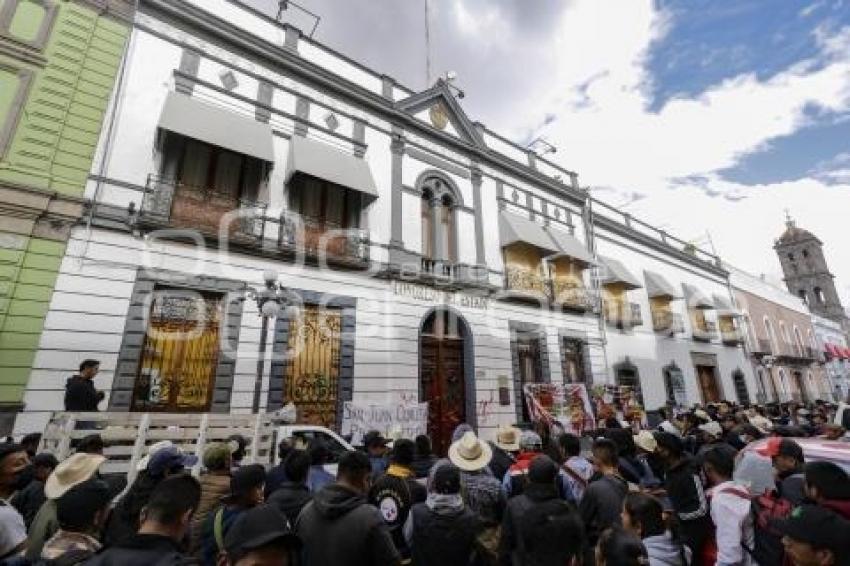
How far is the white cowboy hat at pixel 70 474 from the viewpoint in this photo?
8.89 ft

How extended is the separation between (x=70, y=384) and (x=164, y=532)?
242 inches

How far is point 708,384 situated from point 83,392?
25879mm

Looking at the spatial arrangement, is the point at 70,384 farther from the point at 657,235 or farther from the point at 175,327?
the point at 657,235

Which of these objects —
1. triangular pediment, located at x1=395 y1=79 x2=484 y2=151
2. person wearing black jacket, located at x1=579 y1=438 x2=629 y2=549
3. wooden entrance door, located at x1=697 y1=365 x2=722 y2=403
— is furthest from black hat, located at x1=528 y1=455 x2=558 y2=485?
wooden entrance door, located at x1=697 y1=365 x2=722 y2=403

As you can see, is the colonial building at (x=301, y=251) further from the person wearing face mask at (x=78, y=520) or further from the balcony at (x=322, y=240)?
the person wearing face mask at (x=78, y=520)

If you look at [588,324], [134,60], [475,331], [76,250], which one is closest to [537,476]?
[76,250]

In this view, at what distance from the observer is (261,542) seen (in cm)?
165

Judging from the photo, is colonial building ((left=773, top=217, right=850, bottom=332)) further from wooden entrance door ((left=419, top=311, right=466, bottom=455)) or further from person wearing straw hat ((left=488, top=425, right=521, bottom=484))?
person wearing straw hat ((left=488, top=425, right=521, bottom=484))

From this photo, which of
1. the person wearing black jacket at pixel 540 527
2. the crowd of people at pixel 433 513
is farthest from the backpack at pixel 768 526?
the person wearing black jacket at pixel 540 527

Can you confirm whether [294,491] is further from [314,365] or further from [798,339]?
[798,339]

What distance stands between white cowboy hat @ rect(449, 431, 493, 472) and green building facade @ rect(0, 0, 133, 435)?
24.1 ft

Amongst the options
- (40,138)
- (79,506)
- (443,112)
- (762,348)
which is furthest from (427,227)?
(762,348)

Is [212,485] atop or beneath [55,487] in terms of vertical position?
beneath

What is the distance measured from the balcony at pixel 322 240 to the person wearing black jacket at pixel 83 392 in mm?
4393
